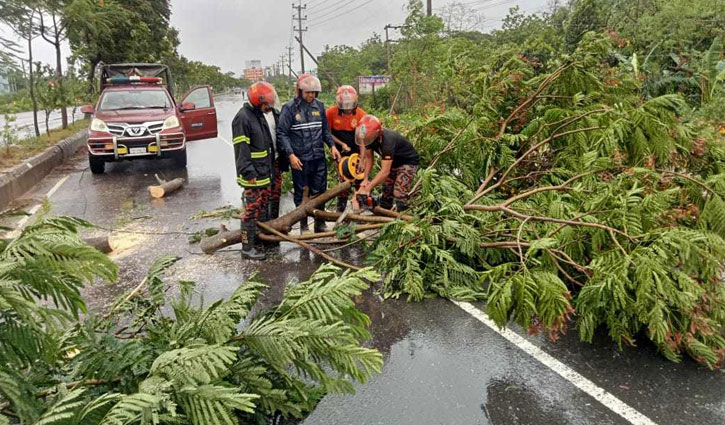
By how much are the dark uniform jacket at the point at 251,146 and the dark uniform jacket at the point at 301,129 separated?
0.36m

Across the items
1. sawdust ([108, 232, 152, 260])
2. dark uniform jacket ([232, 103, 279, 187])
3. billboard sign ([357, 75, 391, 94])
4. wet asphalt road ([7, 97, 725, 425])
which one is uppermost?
billboard sign ([357, 75, 391, 94])

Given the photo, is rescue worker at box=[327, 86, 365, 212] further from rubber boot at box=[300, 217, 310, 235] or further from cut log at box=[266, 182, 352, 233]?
rubber boot at box=[300, 217, 310, 235]

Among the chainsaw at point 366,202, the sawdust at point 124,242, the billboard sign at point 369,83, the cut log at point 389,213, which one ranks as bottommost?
the sawdust at point 124,242

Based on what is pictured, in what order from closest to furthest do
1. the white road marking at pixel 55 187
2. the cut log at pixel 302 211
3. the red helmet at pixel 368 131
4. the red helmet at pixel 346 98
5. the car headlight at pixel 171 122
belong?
the red helmet at pixel 368 131, the cut log at pixel 302 211, the red helmet at pixel 346 98, the white road marking at pixel 55 187, the car headlight at pixel 171 122

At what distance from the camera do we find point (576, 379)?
3178 millimetres

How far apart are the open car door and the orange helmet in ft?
21.8

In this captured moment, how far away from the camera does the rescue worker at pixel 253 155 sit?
548cm

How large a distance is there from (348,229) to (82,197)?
565 centimetres

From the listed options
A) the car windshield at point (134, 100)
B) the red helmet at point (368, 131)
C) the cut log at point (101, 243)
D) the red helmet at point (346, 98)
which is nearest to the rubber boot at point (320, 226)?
the red helmet at point (368, 131)

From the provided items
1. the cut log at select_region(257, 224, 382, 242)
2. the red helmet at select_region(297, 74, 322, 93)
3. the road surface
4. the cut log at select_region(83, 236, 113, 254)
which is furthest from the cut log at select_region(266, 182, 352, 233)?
the road surface

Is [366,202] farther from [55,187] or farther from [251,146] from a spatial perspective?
[55,187]

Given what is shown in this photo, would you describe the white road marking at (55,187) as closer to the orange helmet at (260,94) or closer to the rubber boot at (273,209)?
the rubber boot at (273,209)

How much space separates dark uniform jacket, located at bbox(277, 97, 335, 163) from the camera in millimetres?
6082

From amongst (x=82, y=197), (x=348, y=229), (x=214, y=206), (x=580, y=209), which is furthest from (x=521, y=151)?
(x=82, y=197)
